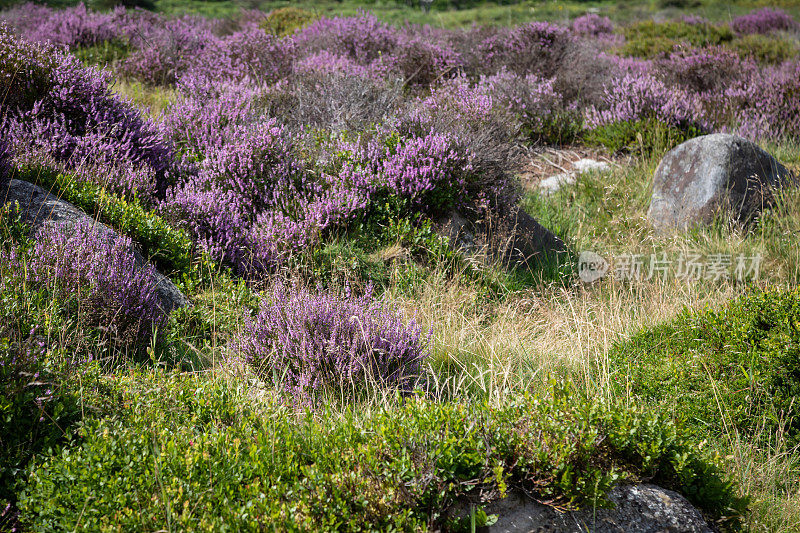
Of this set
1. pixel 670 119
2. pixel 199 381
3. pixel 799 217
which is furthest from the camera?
pixel 670 119

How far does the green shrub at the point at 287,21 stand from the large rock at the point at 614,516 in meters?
10.7

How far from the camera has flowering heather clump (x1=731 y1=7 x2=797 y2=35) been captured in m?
17.0

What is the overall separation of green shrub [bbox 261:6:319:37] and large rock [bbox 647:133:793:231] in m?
7.84

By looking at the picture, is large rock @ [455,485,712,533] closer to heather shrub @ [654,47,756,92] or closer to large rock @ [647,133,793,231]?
large rock @ [647,133,793,231]

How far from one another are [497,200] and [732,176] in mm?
Result: 3000

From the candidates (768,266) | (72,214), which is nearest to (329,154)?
(72,214)

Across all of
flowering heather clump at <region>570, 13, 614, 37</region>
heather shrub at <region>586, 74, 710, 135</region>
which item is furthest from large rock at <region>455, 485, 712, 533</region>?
flowering heather clump at <region>570, 13, 614, 37</region>

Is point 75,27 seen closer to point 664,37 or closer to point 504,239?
point 504,239

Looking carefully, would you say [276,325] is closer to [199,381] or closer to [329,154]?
[199,381]

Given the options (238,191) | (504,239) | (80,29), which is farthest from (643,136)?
(80,29)

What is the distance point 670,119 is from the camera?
7.84m

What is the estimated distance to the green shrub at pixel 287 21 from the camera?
1166 centimetres

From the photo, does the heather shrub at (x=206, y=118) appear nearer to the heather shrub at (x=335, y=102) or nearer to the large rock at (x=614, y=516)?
the heather shrub at (x=335, y=102)

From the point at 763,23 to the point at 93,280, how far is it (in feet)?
67.1
